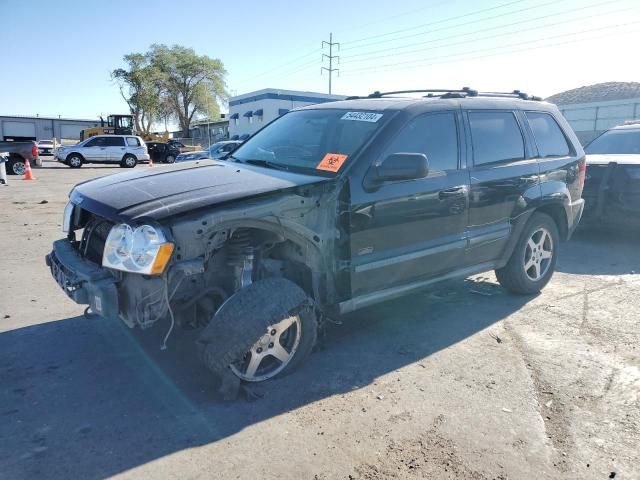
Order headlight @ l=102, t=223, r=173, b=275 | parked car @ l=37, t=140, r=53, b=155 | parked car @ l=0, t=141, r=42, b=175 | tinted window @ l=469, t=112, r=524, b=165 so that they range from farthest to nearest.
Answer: parked car @ l=37, t=140, r=53, b=155, parked car @ l=0, t=141, r=42, b=175, tinted window @ l=469, t=112, r=524, b=165, headlight @ l=102, t=223, r=173, b=275

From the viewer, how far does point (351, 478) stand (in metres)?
2.54

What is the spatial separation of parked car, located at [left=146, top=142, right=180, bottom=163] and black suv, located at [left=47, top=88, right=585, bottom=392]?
32.2 m

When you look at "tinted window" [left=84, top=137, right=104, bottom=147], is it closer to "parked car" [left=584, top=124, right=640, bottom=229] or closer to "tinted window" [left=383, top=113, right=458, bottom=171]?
"parked car" [left=584, top=124, right=640, bottom=229]

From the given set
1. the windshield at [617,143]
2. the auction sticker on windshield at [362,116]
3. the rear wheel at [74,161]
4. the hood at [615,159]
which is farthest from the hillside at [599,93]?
the auction sticker on windshield at [362,116]

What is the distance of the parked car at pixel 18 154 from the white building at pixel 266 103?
90.8 ft

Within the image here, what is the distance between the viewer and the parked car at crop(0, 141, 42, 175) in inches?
853

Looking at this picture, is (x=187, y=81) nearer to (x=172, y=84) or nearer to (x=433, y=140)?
(x=172, y=84)

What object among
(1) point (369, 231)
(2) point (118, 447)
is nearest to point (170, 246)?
(2) point (118, 447)

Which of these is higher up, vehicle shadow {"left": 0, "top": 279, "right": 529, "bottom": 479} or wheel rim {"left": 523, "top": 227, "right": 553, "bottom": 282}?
wheel rim {"left": 523, "top": 227, "right": 553, "bottom": 282}

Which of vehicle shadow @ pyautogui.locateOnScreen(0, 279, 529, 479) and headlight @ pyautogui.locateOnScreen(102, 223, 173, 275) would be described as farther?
headlight @ pyautogui.locateOnScreen(102, 223, 173, 275)

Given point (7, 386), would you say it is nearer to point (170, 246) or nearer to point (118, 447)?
point (118, 447)

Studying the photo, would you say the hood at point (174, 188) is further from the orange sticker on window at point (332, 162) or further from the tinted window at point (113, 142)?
the tinted window at point (113, 142)

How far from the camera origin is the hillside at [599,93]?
45.9 m

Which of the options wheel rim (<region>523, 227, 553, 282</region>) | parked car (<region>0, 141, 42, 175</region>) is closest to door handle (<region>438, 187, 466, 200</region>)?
wheel rim (<region>523, 227, 553, 282</region>)
